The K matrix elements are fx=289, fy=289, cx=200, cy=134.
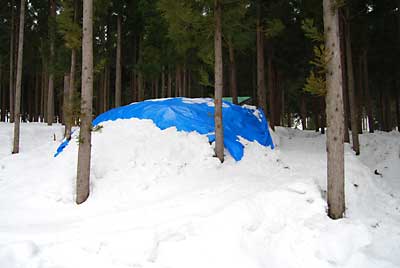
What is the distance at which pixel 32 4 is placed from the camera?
53.7 ft

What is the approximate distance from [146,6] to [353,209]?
1178 centimetres

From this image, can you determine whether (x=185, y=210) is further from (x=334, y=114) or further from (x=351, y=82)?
(x=351, y=82)

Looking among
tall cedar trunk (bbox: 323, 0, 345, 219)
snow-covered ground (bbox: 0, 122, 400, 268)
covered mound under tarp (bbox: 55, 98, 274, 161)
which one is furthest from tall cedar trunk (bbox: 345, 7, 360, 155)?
tall cedar trunk (bbox: 323, 0, 345, 219)

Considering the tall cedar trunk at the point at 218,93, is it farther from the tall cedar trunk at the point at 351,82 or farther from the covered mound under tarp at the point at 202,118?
the tall cedar trunk at the point at 351,82

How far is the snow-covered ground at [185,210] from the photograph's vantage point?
375 cm

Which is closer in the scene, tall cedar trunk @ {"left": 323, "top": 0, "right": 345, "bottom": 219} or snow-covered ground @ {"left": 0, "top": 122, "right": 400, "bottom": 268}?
snow-covered ground @ {"left": 0, "top": 122, "right": 400, "bottom": 268}

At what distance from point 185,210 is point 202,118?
14.6 ft

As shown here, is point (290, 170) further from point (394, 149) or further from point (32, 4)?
point (32, 4)

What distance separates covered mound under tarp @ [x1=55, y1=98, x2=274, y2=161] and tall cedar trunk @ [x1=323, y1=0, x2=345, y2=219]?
3133mm

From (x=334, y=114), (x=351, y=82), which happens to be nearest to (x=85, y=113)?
(x=334, y=114)

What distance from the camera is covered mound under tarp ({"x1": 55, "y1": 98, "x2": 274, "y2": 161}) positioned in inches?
334

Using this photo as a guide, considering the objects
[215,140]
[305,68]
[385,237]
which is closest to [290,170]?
[215,140]

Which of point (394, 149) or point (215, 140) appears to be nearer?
point (215, 140)

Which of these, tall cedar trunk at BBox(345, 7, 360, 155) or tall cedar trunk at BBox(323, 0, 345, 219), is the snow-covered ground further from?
tall cedar trunk at BBox(345, 7, 360, 155)
